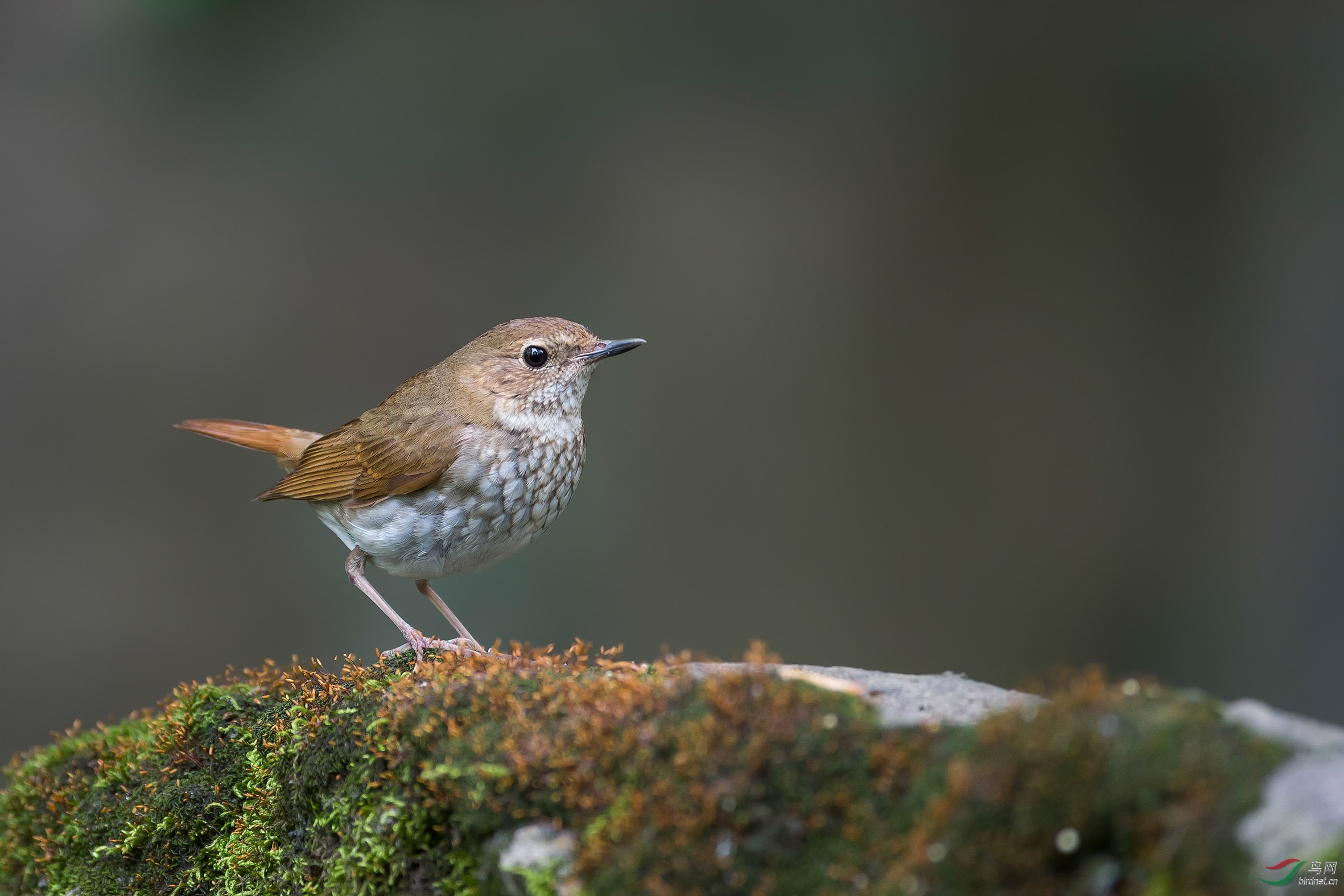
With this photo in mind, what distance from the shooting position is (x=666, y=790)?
1.72 metres

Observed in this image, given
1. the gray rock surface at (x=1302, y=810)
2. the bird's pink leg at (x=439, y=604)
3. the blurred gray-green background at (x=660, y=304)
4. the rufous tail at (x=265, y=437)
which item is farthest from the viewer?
the blurred gray-green background at (x=660, y=304)

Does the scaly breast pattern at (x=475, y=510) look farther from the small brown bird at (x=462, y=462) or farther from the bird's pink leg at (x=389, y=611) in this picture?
the bird's pink leg at (x=389, y=611)

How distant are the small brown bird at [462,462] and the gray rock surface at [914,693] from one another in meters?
1.37

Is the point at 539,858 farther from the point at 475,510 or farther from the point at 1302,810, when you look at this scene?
the point at 475,510

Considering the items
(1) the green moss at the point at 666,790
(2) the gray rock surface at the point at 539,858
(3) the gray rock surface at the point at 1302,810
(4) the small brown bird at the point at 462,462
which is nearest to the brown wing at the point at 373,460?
(4) the small brown bird at the point at 462,462

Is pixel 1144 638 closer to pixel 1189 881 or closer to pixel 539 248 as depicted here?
pixel 539 248

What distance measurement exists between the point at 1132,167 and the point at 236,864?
264 inches

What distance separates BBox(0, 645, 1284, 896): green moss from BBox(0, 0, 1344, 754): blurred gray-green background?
12.1ft

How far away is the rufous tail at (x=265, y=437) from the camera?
4266mm

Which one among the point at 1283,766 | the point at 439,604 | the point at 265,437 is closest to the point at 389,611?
the point at 439,604

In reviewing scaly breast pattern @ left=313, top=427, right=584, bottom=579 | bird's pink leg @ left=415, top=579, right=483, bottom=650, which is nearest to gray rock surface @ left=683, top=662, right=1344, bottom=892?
scaly breast pattern @ left=313, top=427, right=584, bottom=579

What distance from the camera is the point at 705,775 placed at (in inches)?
67.1

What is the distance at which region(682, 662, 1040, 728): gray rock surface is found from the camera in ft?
5.88

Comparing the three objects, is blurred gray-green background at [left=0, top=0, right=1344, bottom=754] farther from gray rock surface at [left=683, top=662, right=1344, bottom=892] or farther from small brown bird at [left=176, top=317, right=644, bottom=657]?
gray rock surface at [left=683, top=662, right=1344, bottom=892]
